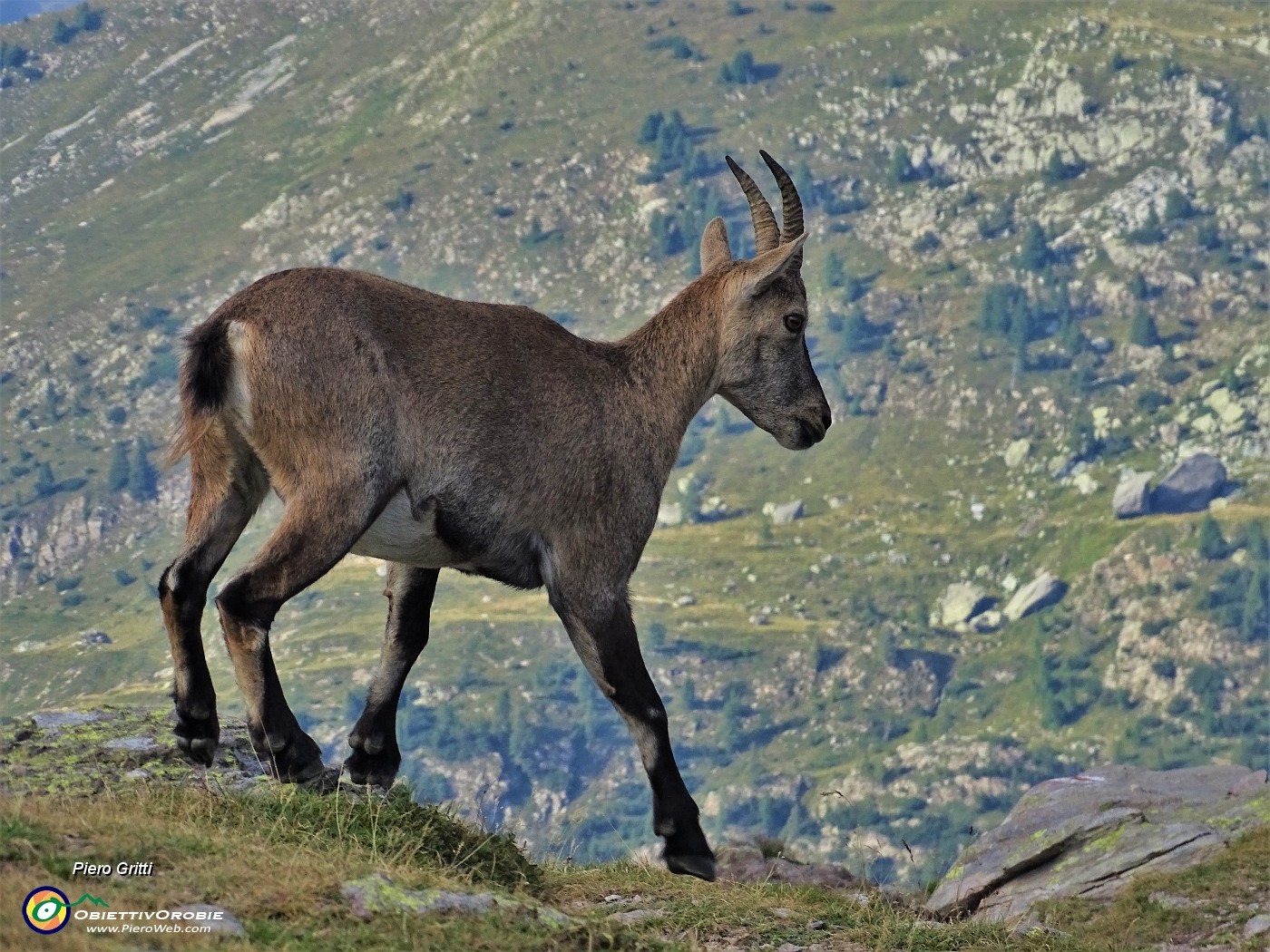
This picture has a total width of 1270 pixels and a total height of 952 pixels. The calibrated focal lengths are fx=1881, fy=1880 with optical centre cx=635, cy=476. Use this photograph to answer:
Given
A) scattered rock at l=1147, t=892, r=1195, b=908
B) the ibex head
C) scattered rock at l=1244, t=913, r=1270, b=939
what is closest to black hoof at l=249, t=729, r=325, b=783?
the ibex head

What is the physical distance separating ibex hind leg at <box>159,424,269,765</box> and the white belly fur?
36.9 inches

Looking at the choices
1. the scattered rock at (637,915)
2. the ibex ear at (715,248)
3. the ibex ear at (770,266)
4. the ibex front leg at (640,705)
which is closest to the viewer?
the scattered rock at (637,915)

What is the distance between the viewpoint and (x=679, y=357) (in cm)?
1634

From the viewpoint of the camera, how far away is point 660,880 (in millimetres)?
15102

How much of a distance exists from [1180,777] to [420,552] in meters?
15.4

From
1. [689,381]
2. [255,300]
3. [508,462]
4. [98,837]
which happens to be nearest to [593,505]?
[508,462]

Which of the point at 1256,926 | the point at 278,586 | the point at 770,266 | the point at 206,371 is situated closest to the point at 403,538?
the point at 278,586

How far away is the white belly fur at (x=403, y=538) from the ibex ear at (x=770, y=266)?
13.1 ft

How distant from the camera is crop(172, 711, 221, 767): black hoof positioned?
1348 cm

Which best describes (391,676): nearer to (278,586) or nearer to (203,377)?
(278,586)

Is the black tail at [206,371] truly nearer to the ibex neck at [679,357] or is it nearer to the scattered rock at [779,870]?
the ibex neck at [679,357]

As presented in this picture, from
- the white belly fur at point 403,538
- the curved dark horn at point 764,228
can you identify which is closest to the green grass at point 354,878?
the white belly fur at point 403,538

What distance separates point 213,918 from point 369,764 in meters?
5.12

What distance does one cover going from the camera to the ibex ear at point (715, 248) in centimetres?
1762
